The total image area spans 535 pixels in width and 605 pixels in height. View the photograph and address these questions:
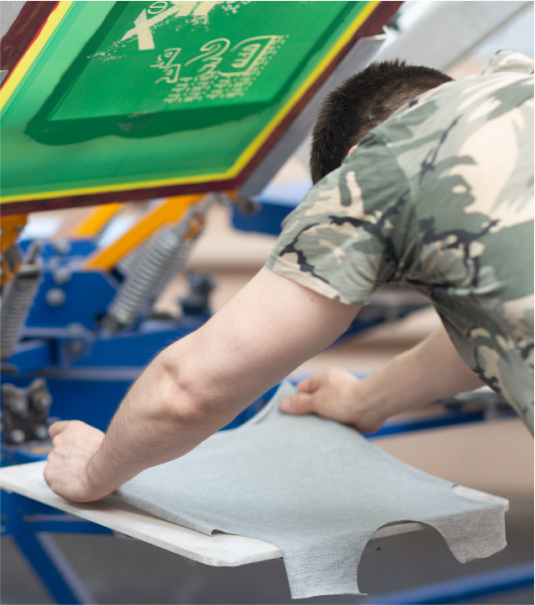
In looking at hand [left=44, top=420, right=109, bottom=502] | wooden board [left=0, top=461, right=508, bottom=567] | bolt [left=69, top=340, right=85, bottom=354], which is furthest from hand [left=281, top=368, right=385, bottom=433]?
bolt [left=69, top=340, right=85, bottom=354]

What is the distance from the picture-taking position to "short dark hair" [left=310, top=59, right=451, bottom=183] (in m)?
0.72

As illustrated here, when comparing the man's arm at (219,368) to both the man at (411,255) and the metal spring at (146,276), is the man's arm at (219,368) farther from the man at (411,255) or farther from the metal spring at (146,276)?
the metal spring at (146,276)

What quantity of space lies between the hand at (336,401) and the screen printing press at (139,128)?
19 cm

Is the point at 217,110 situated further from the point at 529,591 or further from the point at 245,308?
the point at 529,591

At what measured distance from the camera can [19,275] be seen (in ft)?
4.42

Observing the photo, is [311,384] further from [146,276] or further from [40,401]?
[146,276]

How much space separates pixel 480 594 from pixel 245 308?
46.8 inches

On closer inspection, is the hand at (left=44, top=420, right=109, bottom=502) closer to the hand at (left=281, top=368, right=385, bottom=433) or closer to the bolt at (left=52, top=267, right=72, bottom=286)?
the hand at (left=281, top=368, right=385, bottom=433)

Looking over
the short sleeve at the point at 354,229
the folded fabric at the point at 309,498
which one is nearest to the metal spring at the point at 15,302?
the folded fabric at the point at 309,498

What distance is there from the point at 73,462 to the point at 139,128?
0.48 m

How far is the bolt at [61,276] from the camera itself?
1.83 meters

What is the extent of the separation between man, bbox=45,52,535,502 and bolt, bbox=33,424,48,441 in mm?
629

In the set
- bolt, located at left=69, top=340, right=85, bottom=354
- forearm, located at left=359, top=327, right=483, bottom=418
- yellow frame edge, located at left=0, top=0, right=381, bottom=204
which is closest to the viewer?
yellow frame edge, located at left=0, top=0, right=381, bottom=204

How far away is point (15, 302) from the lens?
54.8 inches
